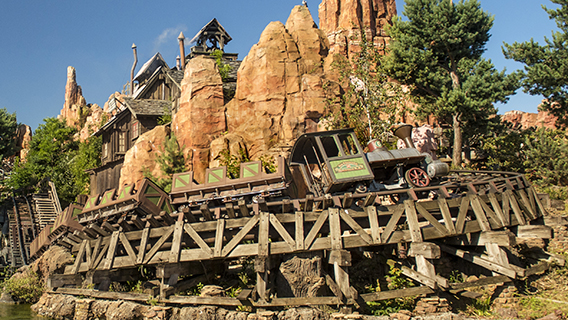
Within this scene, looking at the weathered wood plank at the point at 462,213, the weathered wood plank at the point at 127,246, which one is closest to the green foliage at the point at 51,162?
the weathered wood plank at the point at 127,246

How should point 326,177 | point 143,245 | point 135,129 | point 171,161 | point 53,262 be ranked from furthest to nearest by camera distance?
1. point 135,129
2. point 171,161
3. point 53,262
4. point 326,177
5. point 143,245

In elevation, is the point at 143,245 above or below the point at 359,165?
below

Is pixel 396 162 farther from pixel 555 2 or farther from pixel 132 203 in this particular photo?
pixel 555 2

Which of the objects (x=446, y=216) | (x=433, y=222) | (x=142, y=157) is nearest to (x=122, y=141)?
(x=142, y=157)

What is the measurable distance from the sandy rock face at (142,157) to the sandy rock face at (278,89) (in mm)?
4996

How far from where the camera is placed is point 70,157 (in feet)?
120

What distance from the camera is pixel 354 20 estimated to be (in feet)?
119

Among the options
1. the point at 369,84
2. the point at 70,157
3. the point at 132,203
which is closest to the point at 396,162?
the point at 132,203

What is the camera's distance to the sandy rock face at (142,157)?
26000 mm

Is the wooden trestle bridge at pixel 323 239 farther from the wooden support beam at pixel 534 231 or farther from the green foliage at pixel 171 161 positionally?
the green foliage at pixel 171 161

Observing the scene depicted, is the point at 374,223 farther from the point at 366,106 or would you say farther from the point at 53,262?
the point at 366,106

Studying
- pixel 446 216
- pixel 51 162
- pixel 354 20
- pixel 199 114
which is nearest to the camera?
pixel 446 216

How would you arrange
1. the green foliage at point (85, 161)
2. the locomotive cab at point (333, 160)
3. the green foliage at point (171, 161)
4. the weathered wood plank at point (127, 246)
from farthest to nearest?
the green foliage at point (85, 161), the green foliage at point (171, 161), the locomotive cab at point (333, 160), the weathered wood plank at point (127, 246)

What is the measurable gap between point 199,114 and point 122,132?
10.3 metres
